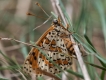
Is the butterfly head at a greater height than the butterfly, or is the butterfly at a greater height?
the butterfly head

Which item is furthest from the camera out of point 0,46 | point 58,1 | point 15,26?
point 15,26

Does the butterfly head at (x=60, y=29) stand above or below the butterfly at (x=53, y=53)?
above

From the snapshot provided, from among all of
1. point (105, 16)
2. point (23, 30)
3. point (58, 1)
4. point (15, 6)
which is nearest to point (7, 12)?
point (15, 6)

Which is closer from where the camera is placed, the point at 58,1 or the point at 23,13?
the point at 58,1

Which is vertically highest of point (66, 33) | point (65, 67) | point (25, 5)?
point (25, 5)

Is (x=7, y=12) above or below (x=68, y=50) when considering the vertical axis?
above

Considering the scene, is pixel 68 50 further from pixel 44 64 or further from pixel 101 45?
pixel 101 45

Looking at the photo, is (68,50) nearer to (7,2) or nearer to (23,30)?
(23,30)

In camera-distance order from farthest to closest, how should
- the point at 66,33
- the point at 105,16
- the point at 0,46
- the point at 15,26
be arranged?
the point at 15,26 < the point at 0,46 < the point at 105,16 < the point at 66,33

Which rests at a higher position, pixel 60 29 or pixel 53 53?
pixel 60 29

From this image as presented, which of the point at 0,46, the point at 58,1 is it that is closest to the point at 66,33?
the point at 58,1
